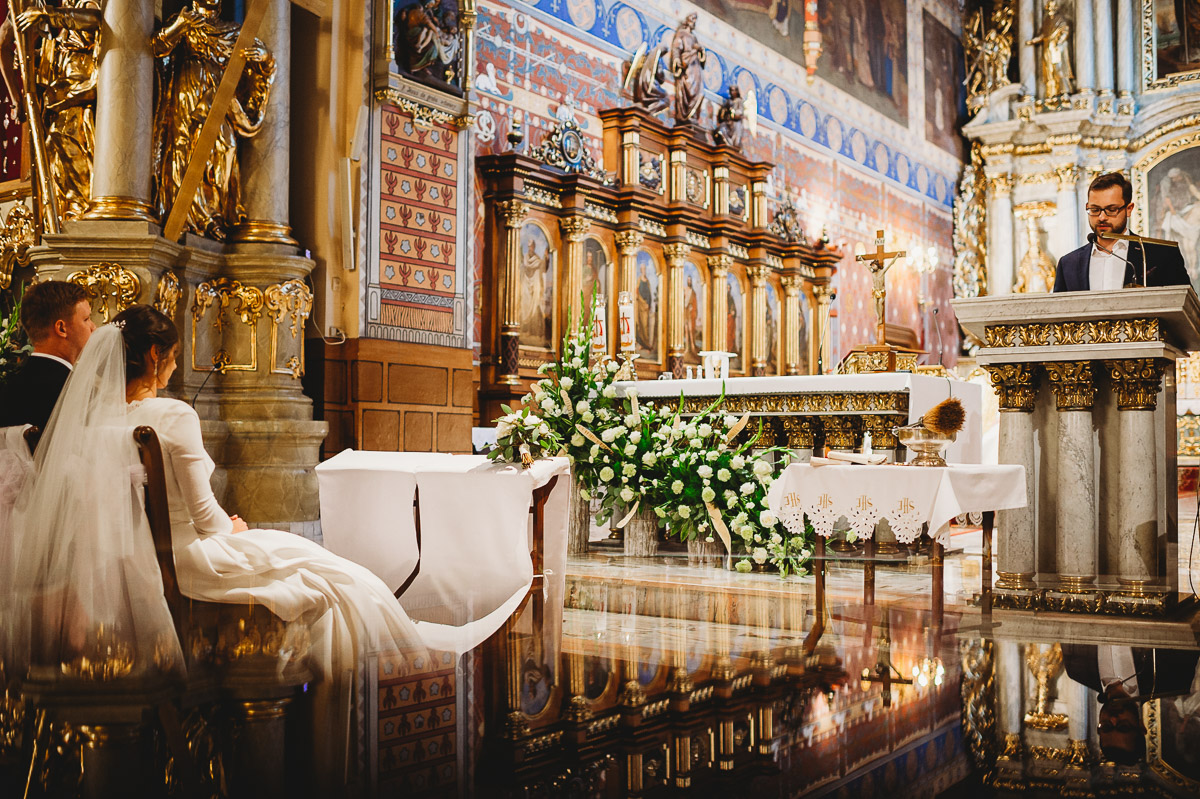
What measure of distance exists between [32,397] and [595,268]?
696 centimetres

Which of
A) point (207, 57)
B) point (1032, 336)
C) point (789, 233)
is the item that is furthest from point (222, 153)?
point (789, 233)

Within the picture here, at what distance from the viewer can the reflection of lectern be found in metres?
4.74

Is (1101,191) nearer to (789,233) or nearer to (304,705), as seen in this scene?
(304,705)

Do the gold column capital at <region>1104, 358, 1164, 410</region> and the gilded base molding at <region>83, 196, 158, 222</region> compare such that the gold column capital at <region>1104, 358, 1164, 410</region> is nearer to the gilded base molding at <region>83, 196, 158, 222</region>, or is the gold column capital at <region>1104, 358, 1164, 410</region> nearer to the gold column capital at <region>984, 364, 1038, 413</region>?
the gold column capital at <region>984, 364, 1038, 413</region>

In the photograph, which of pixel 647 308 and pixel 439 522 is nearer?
pixel 439 522

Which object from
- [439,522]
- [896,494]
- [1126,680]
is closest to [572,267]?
[439,522]

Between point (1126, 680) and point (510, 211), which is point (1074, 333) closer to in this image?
point (1126, 680)

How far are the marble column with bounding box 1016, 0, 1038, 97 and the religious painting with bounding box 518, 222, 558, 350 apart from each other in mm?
12080

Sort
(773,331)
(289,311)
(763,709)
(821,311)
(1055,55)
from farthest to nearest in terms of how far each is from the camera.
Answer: (1055,55) → (821,311) → (773,331) → (289,311) → (763,709)

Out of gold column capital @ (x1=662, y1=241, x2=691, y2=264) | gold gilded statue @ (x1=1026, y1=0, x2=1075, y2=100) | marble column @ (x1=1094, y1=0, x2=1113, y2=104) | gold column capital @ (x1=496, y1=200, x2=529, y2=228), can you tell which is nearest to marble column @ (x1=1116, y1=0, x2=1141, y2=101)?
marble column @ (x1=1094, y1=0, x2=1113, y2=104)

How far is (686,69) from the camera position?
12148 mm

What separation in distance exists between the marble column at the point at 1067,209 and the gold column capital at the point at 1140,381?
14.7 m

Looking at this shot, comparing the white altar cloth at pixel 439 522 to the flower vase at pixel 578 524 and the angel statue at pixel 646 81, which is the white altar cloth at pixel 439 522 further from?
the angel statue at pixel 646 81

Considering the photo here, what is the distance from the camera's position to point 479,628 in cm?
427
